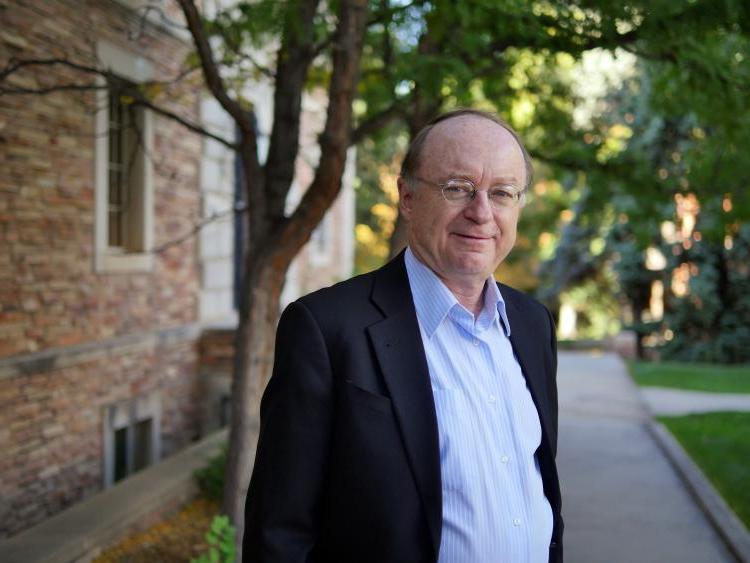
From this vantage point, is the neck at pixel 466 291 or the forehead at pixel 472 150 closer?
the forehead at pixel 472 150

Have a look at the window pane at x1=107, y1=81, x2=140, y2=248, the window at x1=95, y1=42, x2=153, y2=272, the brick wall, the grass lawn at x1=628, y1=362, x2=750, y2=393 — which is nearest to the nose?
the brick wall

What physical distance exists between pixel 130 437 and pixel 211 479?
1982mm

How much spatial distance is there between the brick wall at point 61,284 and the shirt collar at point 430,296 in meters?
4.36

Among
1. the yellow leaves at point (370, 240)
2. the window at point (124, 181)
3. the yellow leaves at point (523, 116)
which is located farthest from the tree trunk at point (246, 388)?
the yellow leaves at point (370, 240)

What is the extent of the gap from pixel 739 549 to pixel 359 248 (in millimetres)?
22441

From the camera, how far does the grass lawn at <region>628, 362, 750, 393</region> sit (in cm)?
1509

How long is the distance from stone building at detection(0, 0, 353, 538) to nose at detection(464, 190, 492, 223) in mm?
3855

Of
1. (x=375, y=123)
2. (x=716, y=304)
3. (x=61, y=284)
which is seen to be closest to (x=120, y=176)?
(x=61, y=284)

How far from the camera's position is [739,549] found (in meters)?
6.36

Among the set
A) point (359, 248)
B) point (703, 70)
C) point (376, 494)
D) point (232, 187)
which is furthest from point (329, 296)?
point (359, 248)

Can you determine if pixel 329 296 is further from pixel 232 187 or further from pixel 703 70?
pixel 232 187

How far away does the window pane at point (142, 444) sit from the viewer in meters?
9.20

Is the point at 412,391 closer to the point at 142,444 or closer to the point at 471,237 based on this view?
the point at 471,237

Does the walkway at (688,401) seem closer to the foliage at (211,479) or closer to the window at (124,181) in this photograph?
the foliage at (211,479)
